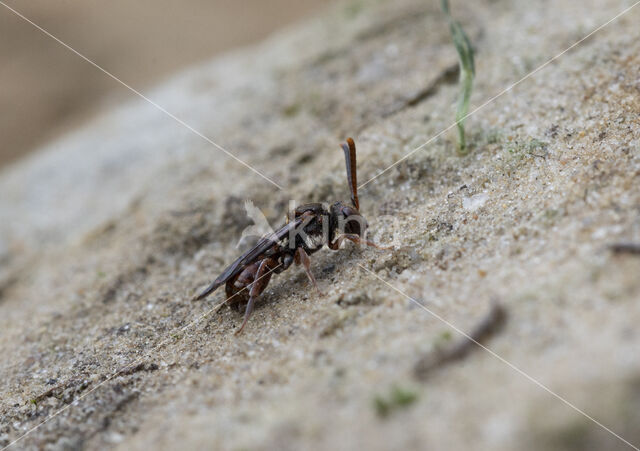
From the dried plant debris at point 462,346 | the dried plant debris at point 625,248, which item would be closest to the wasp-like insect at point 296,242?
the dried plant debris at point 462,346

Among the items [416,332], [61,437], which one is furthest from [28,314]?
[416,332]

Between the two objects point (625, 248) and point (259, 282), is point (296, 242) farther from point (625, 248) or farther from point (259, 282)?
point (625, 248)

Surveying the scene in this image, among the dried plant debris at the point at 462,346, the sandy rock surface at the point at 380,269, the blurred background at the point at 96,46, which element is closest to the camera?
the sandy rock surface at the point at 380,269

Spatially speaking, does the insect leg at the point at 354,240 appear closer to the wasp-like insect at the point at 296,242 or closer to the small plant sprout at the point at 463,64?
the wasp-like insect at the point at 296,242

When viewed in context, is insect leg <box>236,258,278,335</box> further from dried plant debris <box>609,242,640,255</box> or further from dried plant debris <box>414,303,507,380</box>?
dried plant debris <box>609,242,640,255</box>

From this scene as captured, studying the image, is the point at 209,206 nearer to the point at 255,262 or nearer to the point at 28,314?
the point at 255,262

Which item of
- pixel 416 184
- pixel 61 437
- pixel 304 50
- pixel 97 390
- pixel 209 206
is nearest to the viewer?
pixel 61 437

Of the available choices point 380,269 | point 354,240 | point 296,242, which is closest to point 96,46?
point 296,242
